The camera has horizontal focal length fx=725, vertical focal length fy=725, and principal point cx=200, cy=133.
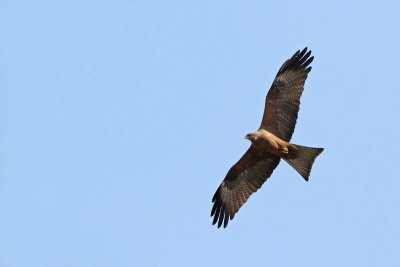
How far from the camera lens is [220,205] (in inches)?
614

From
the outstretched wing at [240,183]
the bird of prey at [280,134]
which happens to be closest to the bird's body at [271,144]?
the bird of prey at [280,134]

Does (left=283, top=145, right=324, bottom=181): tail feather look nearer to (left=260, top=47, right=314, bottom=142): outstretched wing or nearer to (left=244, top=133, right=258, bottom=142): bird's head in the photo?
(left=260, top=47, right=314, bottom=142): outstretched wing

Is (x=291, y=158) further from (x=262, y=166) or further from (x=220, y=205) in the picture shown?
(x=220, y=205)

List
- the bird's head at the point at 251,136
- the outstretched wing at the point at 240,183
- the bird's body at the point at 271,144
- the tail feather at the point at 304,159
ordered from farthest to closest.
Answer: the outstretched wing at the point at 240,183 → the bird's head at the point at 251,136 → the bird's body at the point at 271,144 → the tail feather at the point at 304,159

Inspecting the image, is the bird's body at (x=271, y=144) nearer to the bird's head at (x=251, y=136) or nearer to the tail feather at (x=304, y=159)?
the bird's head at (x=251, y=136)

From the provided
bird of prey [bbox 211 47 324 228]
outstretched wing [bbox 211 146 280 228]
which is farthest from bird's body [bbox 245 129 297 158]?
outstretched wing [bbox 211 146 280 228]

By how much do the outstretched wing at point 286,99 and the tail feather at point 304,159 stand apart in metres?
0.45

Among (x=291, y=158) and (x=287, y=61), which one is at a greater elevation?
(x=287, y=61)

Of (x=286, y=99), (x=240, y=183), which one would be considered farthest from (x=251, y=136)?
(x=240, y=183)

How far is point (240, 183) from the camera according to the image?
15.4 meters

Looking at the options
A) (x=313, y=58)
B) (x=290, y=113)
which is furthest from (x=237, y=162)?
(x=313, y=58)

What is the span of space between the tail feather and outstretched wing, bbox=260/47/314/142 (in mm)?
445

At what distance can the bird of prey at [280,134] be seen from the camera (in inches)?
561

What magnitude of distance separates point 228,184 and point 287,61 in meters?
2.93
